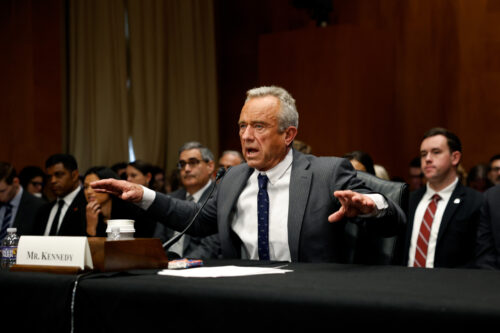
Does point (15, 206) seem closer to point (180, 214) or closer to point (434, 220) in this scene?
point (180, 214)

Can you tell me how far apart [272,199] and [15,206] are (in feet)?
10.5

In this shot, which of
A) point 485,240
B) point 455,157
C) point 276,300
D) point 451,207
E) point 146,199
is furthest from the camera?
point 455,157

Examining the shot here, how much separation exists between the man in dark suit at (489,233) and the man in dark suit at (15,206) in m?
3.37

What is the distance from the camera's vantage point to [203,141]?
8.00m

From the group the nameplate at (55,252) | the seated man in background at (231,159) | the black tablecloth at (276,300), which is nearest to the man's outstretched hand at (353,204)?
the black tablecloth at (276,300)

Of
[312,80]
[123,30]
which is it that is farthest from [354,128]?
[123,30]

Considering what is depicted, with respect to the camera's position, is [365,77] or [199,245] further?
[365,77]

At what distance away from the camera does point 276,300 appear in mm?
1110

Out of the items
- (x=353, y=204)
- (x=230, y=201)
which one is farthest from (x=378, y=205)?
(x=230, y=201)

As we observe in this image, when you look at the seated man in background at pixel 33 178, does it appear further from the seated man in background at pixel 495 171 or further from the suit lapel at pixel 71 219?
the seated man in background at pixel 495 171

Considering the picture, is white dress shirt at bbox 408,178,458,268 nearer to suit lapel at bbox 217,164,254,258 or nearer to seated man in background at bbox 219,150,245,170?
suit lapel at bbox 217,164,254,258

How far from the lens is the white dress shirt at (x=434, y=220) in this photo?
10.8 feet

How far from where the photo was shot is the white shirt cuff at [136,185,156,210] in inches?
82.7

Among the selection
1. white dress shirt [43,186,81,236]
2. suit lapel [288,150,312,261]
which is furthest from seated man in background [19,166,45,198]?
suit lapel [288,150,312,261]
